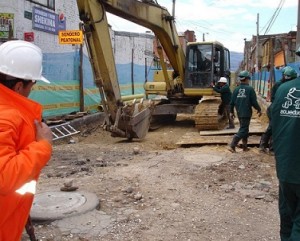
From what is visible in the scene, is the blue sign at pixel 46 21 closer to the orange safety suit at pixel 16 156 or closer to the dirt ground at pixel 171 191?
the dirt ground at pixel 171 191

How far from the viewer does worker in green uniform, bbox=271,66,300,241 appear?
3.10 metres

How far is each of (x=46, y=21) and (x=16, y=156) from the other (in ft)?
43.7

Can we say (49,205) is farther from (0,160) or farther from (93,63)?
(93,63)

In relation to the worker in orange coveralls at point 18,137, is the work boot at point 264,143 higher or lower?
lower

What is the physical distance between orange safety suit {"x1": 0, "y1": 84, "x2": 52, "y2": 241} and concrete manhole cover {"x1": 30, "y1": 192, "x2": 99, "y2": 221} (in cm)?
247

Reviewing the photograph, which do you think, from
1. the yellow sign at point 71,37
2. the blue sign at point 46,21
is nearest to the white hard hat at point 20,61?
the yellow sign at point 71,37

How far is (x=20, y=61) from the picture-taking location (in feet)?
7.17

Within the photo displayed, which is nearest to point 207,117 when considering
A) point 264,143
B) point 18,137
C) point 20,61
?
point 264,143

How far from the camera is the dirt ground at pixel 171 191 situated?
4.43 metres

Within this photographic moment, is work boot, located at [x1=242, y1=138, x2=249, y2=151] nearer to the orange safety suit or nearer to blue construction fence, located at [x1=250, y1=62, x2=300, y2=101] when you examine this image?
blue construction fence, located at [x1=250, y1=62, x2=300, y2=101]

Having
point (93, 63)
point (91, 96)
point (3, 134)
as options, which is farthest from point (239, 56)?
point (3, 134)

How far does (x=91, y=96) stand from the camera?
1529 centimetres

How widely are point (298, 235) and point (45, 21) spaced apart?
12964 millimetres

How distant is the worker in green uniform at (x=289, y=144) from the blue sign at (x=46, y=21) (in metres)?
11.8
